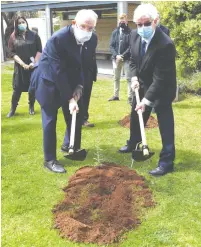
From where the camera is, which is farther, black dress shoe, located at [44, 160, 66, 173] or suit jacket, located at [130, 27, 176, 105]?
black dress shoe, located at [44, 160, 66, 173]

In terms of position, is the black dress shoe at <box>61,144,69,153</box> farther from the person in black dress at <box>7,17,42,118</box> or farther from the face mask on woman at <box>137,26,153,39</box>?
the face mask on woman at <box>137,26,153,39</box>

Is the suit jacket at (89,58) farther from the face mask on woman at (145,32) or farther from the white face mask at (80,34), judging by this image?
the face mask on woman at (145,32)

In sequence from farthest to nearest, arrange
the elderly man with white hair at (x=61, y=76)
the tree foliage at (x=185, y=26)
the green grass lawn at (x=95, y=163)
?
the tree foliage at (x=185, y=26) < the elderly man with white hair at (x=61, y=76) < the green grass lawn at (x=95, y=163)

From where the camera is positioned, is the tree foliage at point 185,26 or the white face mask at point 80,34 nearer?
the white face mask at point 80,34

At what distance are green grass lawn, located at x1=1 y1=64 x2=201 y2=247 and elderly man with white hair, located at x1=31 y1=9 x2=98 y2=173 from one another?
43 centimetres

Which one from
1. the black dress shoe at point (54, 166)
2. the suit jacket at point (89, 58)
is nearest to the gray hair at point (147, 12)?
the suit jacket at point (89, 58)

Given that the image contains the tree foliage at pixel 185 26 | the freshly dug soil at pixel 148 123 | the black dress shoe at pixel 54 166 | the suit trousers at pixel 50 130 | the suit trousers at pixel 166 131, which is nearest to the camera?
the suit trousers at pixel 166 131

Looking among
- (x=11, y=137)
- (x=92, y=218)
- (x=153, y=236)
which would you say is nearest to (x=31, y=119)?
(x=11, y=137)

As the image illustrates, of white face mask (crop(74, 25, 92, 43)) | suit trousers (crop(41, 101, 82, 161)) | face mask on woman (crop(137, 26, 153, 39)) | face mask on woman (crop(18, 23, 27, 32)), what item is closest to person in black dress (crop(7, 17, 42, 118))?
face mask on woman (crop(18, 23, 27, 32))

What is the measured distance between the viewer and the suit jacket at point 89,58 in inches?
215

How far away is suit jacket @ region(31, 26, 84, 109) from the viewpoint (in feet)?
13.1

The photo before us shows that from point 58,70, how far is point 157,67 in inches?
45.2

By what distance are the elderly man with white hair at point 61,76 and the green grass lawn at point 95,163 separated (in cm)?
43

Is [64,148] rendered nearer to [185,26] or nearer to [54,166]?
[54,166]
